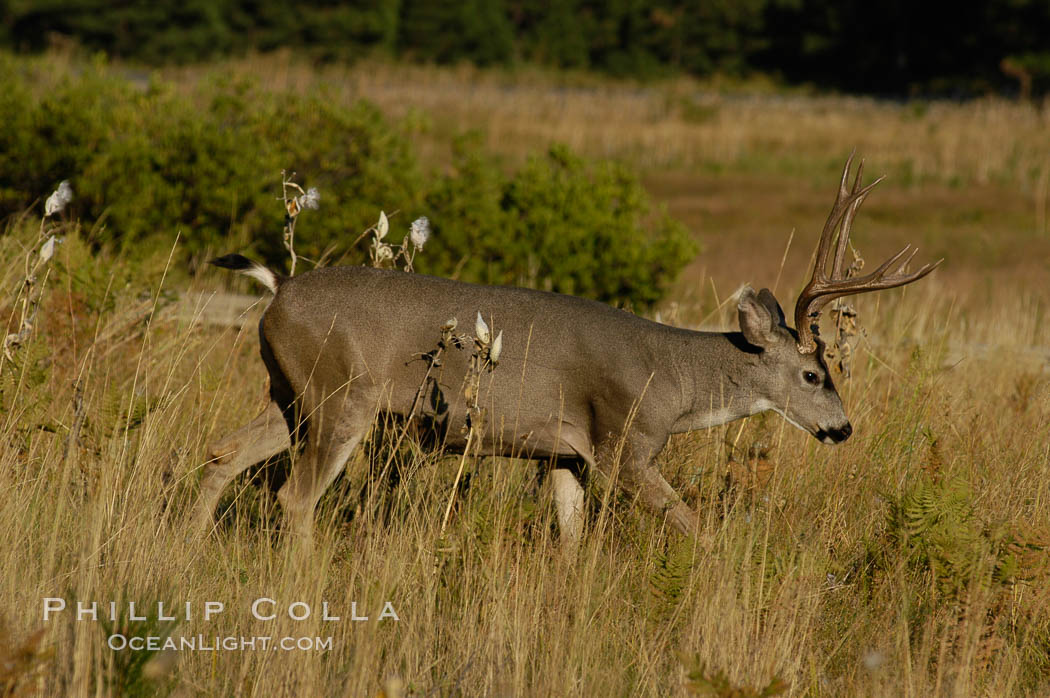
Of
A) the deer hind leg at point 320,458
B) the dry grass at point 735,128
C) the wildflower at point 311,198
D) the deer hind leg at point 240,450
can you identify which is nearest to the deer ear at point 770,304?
the deer hind leg at point 320,458

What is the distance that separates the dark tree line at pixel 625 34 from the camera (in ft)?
153

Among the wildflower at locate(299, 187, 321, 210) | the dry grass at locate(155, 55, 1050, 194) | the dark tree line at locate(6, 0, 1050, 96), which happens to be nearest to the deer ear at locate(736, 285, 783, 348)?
the wildflower at locate(299, 187, 321, 210)

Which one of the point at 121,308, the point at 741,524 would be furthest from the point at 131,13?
the point at 741,524

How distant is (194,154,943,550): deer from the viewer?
514 centimetres

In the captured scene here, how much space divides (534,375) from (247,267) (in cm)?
134

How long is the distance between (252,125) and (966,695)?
29.1ft

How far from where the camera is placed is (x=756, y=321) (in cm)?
547

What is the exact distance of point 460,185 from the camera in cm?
1108

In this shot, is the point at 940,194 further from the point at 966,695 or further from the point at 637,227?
the point at 966,695

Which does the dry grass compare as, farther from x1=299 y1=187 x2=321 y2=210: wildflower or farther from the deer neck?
the deer neck

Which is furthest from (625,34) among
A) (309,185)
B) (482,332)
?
(482,332)

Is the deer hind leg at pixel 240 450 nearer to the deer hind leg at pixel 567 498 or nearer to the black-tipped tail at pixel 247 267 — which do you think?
the black-tipped tail at pixel 247 267

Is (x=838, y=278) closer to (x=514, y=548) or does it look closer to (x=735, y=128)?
(x=514, y=548)

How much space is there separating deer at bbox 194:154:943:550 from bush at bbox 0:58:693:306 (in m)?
4.77
